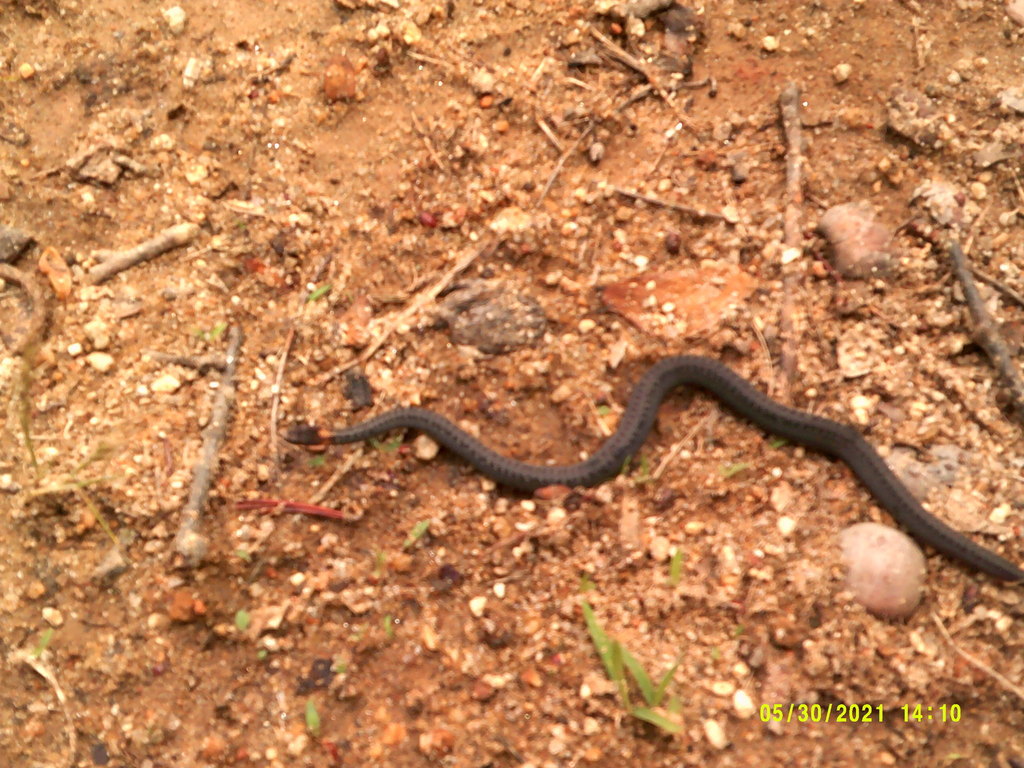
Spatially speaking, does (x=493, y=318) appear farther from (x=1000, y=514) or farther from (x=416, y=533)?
(x=1000, y=514)

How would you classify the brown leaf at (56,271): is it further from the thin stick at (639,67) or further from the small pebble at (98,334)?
the thin stick at (639,67)

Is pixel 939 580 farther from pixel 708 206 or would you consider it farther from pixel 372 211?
pixel 372 211

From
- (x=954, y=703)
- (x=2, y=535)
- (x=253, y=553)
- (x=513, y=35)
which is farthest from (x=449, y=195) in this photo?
(x=954, y=703)
